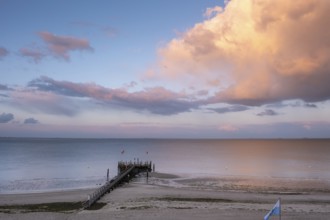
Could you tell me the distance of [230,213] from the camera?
32969 mm

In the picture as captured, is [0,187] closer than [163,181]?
Yes

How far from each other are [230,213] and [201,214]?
295 centimetres

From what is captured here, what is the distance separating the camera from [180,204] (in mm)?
37344

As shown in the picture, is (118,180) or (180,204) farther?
(118,180)

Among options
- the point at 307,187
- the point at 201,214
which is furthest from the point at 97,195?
the point at 307,187

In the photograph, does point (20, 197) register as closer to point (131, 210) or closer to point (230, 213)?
point (131, 210)

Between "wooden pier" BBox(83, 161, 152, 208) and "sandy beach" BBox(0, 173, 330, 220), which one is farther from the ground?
"wooden pier" BBox(83, 161, 152, 208)

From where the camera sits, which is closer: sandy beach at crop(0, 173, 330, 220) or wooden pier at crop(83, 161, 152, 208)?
sandy beach at crop(0, 173, 330, 220)

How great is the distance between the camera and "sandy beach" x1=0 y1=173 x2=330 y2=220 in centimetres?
3186

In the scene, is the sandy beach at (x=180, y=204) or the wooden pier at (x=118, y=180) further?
the wooden pier at (x=118, y=180)

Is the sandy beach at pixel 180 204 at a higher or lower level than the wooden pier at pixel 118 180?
lower

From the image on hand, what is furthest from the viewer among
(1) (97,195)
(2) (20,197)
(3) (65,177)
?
(3) (65,177)

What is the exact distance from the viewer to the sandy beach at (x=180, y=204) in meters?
31.9

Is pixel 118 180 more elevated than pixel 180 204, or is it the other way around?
pixel 118 180
